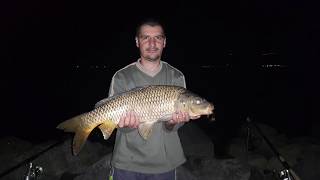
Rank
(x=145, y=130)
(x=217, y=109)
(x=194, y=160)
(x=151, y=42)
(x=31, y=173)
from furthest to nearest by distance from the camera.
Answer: (x=217, y=109) < (x=194, y=160) < (x=31, y=173) < (x=151, y=42) < (x=145, y=130)

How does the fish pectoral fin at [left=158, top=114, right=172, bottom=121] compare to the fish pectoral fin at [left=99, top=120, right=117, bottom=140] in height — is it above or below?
above

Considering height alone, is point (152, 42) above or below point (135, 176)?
above

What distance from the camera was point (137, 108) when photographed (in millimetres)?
3189

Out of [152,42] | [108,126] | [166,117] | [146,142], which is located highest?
[152,42]

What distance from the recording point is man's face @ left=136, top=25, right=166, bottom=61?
10.5 feet

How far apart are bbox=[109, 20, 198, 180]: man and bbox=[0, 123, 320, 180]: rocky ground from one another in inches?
33.1

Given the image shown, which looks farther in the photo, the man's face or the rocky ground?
→ the rocky ground

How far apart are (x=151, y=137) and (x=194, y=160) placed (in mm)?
3686

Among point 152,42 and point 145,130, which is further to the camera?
point 152,42

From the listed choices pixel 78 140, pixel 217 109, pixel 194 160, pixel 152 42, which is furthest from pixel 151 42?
pixel 217 109

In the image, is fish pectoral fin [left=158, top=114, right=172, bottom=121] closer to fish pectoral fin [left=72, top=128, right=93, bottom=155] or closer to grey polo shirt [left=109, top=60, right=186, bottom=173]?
grey polo shirt [left=109, top=60, right=186, bottom=173]

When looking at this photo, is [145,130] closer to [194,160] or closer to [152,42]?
[152,42]

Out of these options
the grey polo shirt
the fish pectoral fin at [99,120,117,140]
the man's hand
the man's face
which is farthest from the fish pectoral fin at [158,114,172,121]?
the man's face

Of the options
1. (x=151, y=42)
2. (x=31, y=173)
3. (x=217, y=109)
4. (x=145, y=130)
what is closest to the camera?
(x=145, y=130)
